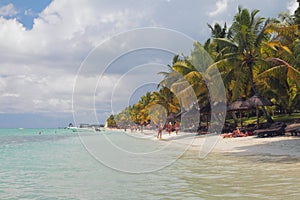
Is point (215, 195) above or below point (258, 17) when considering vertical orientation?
below

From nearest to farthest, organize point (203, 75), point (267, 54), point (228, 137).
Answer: point (228, 137) < point (267, 54) < point (203, 75)

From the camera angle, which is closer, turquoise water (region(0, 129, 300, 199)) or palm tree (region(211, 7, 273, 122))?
turquoise water (region(0, 129, 300, 199))

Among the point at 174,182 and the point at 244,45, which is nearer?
the point at 174,182

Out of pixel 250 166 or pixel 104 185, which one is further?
pixel 250 166

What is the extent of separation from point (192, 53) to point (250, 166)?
22585mm

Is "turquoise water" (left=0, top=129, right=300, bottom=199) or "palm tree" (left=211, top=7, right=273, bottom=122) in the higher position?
"palm tree" (left=211, top=7, right=273, bottom=122)

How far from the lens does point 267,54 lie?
2759 centimetres

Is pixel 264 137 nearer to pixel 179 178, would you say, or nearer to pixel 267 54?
pixel 267 54

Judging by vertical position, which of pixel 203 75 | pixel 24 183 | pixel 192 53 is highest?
pixel 192 53

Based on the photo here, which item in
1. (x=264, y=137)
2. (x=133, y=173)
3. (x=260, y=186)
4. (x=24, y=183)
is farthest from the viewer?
(x=264, y=137)

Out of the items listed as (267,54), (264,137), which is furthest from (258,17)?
(264,137)

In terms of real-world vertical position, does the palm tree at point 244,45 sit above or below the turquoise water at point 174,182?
above

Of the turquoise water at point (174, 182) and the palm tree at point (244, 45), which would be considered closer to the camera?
the turquoise water at point (174, 182)

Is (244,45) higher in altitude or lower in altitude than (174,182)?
higher
